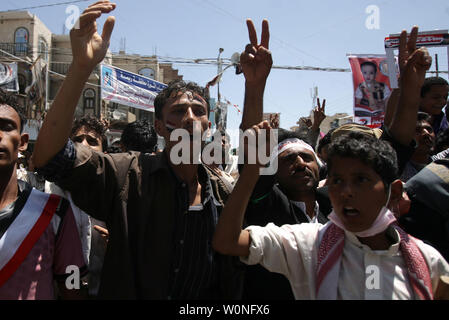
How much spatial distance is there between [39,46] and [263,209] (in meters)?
28.6

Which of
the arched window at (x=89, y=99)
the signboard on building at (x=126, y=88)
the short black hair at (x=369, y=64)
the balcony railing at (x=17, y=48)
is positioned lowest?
the short black hair at (x=369, y=64)

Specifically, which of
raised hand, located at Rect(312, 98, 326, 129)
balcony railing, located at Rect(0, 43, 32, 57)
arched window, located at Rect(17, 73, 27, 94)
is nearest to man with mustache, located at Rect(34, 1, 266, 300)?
raised hand, located at Rect(312, 98, 326, 129)

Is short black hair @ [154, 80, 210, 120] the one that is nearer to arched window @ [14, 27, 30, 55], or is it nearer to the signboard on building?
the signboard on building

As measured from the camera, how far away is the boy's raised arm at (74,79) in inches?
55.1

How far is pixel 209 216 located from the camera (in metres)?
1.78

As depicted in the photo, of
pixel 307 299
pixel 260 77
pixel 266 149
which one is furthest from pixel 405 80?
pixel 307 299

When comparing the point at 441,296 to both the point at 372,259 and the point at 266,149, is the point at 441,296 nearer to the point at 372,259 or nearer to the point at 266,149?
the point at 372,259

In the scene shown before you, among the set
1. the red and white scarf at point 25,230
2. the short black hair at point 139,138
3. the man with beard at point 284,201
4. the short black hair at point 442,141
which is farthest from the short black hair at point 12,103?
the short black hair at point 442,141

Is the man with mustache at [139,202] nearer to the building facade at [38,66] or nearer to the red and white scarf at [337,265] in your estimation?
the red and white scarf at [337,265]

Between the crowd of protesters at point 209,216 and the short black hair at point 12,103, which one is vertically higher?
the short black hair at point 12,103

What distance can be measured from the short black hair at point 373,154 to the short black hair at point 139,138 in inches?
110

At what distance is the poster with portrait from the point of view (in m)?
6.55

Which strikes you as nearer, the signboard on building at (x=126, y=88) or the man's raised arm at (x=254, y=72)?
the man's raised arm at (x=254, y=72)

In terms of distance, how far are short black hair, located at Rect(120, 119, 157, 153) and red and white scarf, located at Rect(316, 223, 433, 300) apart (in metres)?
2.86
